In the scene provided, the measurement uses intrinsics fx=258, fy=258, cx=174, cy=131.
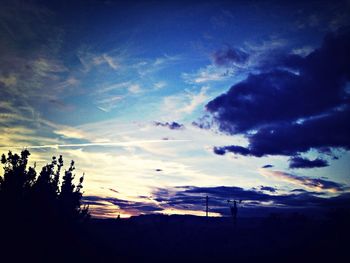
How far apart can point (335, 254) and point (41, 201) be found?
167 ft

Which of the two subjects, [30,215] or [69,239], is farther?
[69,239]

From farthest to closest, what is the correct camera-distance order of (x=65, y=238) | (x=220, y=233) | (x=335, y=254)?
(x=220, y=233)
(x=335, y=254)
(x=65, y=238)

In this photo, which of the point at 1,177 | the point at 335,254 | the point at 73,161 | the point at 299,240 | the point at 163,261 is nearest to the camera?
the point at 1,177

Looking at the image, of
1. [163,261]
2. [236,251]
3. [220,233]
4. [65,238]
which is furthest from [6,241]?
[220,233]

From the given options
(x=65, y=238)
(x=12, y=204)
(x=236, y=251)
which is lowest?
(x=236, y=251)

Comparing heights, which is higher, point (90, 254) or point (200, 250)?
point (90, 254)

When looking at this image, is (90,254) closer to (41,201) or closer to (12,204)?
(41,201)

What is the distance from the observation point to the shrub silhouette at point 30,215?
18.7 metres

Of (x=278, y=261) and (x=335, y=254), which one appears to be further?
(x=335, y=254)

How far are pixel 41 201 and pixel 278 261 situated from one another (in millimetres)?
38365

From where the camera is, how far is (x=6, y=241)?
1781 centimetres

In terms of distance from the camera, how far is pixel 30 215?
2058cm

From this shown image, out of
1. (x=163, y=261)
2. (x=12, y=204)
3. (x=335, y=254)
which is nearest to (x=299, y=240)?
(x=335, y=254)

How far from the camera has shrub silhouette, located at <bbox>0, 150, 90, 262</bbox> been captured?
1874cm
